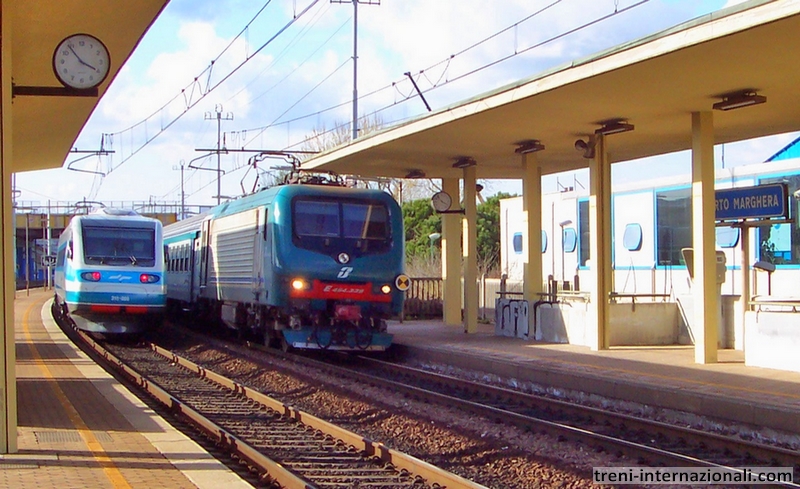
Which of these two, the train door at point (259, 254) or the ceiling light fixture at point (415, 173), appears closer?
the train door at point (259, 254)

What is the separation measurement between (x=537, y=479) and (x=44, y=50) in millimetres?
7420

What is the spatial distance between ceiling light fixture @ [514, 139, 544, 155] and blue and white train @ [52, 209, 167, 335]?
8.28m

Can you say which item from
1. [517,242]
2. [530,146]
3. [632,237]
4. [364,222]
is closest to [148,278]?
[364,222]

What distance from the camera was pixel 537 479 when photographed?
7684mm

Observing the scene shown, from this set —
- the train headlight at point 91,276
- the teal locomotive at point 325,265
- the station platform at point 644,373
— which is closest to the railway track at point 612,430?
the station platform at point 644,373

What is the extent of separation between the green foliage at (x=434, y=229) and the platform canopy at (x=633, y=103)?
75.1 ft

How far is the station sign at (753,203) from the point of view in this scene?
13492 millimetres

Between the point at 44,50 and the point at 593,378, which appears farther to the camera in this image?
the point at 593,378

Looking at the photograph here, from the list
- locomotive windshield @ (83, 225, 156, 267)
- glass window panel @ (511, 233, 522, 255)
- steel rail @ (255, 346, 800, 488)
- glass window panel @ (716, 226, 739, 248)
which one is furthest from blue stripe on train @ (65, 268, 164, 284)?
glass window panel @ (511, 233, 522, 255)

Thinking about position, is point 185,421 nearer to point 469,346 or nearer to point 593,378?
point 593,378

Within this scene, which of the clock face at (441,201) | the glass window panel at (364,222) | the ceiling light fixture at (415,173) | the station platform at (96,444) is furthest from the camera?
the ceiling light fixture at (415,173)

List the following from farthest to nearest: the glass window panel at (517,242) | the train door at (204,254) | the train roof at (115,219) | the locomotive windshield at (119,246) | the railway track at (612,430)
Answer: the glass window panel at (517,242) → the train door at (204,254) → the train roof at (115,219) → the locomotive windshield at (119,246) → the railway track at (612,430)

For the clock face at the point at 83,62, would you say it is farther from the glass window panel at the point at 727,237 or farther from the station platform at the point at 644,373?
the glass window panel at the point at 727,237

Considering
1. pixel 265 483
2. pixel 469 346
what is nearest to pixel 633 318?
pixel 469 346
